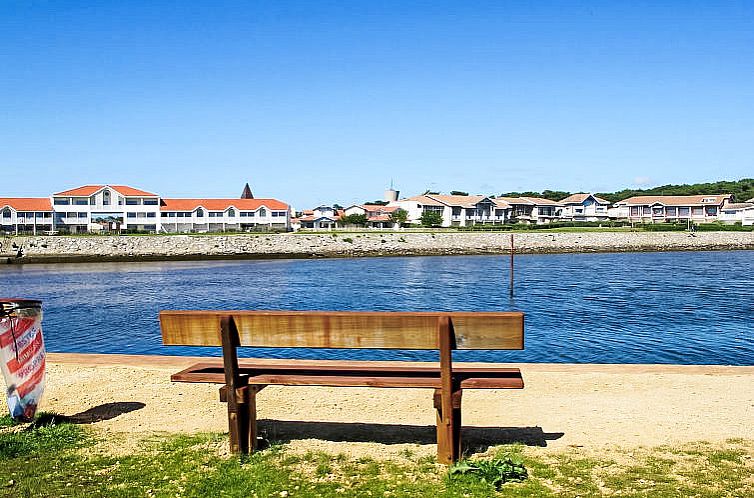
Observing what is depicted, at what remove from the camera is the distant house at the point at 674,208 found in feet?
398

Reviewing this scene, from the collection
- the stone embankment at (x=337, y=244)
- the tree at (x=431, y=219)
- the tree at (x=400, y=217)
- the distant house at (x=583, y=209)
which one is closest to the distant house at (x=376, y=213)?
the tree at (x=400, y=217)

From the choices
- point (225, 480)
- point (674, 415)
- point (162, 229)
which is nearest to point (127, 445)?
point (225, 480)

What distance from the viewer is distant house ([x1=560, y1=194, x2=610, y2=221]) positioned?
127 meters

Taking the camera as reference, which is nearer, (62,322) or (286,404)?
(286,404)

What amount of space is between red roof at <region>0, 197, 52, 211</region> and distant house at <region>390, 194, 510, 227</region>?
2172 inches

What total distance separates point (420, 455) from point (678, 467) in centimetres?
202

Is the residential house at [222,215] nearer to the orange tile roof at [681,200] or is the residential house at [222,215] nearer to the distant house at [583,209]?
the distant house at [583,209]

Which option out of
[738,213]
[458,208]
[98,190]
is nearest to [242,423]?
[98,190]

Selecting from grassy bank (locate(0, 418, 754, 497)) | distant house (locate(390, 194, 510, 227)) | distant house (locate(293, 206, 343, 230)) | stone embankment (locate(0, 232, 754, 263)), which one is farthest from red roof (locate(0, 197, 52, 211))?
grassy bank (locate(0, 418, 754, 497))

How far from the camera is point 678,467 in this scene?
521cm

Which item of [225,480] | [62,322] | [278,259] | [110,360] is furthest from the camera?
[278,259]

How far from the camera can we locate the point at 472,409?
7.22 meters

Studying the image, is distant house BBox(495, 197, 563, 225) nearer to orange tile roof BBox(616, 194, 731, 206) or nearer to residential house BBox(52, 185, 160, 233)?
orange tile roof BBox(616, 194, 731, 206)

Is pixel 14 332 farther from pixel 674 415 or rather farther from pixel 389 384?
pixel 674 415
